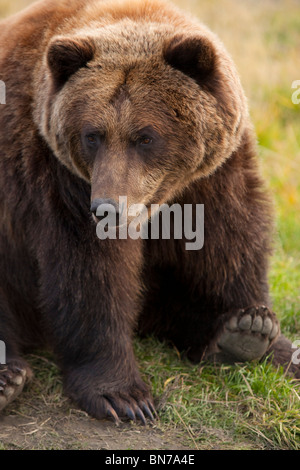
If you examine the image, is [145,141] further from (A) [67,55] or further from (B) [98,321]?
(B) [98,321]

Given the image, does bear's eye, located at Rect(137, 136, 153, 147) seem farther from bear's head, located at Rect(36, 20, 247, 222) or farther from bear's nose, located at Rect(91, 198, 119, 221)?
bear's nose, located at Rect(91, 198, 119, 221)

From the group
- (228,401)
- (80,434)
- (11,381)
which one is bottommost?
(80,434)

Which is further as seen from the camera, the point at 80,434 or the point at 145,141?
the point at 80,434

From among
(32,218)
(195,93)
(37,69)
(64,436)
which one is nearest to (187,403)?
(64,436)

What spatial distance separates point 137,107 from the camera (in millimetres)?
4152

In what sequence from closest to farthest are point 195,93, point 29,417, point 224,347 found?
point 195,93
point 29,417
point 224,347

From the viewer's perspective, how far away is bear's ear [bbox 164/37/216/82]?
13.8 feet

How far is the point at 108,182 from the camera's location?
13.2 ft

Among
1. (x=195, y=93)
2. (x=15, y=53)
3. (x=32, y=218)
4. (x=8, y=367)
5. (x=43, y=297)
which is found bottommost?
(x=8, y=367)

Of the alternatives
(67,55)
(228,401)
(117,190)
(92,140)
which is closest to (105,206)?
(117,190)

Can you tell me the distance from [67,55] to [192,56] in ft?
2.34

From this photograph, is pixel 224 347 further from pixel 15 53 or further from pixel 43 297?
pixel 15 53

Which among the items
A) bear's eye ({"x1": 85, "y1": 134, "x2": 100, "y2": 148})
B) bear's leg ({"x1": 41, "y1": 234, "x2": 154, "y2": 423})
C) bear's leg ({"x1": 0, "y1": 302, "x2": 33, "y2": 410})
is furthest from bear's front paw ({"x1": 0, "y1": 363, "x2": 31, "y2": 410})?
bear's eye ({"x1": 85, "y1": 134, "x2": 100, "y2": 148})

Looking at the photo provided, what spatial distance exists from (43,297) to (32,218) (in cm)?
52
